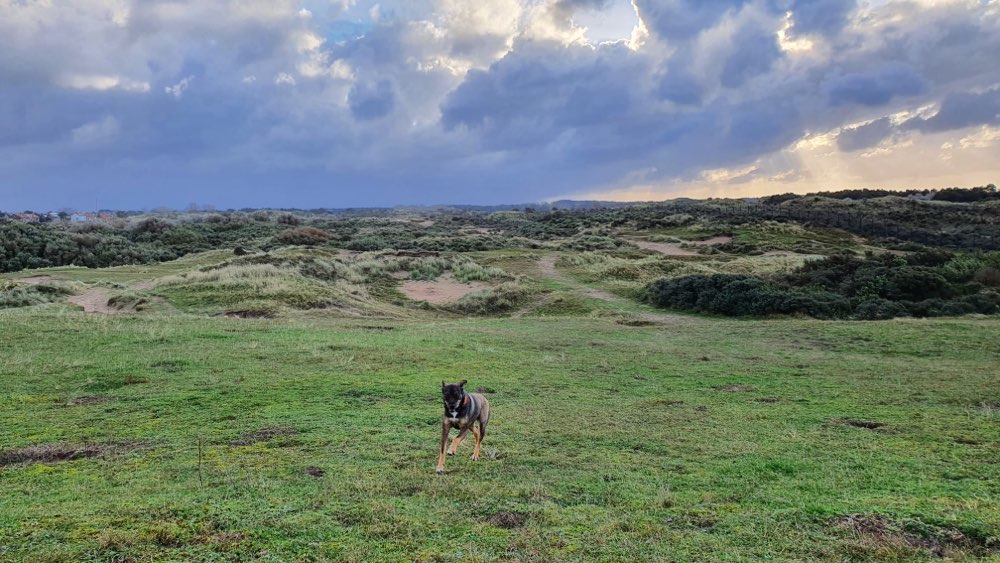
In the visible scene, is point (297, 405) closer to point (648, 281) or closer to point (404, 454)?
point (404, 454)

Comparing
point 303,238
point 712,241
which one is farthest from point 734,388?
point 303,238

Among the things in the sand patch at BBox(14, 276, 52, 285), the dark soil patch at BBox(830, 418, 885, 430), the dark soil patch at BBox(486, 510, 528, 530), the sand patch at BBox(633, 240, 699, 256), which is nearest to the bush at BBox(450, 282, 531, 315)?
the sand patch at BBox(14, 276, 52, 285)

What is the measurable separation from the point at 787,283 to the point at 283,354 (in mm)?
30409

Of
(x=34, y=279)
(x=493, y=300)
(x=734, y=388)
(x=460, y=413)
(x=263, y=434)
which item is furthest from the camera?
(x=493, y=300)

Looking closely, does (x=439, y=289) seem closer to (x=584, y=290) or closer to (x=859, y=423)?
(x=584, y=290)

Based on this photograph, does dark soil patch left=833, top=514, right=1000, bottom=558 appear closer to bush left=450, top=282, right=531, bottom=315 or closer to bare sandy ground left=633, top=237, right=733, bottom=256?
bush left=450, top=282, right=531, bottom=315

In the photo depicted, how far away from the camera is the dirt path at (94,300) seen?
25938 mm

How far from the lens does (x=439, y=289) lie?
38656 mm

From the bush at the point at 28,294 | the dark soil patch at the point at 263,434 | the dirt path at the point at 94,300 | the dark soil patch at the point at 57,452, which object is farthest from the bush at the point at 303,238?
the dark soil patch at the point at 57,452

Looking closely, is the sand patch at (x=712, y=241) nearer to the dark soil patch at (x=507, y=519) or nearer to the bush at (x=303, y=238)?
the bush at (x=303, y=238)

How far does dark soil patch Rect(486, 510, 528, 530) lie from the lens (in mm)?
5525

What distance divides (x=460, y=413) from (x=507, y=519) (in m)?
1.57

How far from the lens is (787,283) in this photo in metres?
35.6

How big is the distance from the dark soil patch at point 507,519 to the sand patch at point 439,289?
29.1m
